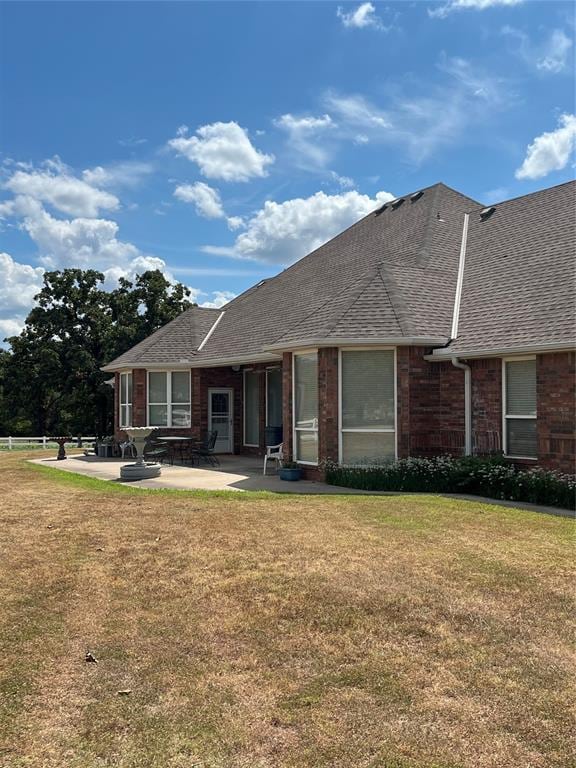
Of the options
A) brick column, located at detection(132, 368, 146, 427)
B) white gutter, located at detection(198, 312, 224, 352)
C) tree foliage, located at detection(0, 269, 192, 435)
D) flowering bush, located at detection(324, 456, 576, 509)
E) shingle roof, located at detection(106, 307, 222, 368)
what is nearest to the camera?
flowering bush, located at detection(324, 456, 576, 509)

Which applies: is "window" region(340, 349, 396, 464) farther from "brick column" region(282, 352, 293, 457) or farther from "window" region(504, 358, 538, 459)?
"window" region(504, 358, 538, 459)

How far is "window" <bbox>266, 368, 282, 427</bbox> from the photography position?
19266 millimetres

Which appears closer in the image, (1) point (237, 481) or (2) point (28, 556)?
(2) point (28, 556)

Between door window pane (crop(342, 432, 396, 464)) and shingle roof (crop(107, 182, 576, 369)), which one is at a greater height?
shingle roof (crop(107, 182, 576, 369))

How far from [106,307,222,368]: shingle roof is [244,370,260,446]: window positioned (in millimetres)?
2073

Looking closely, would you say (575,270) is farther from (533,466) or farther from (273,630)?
(273,630)

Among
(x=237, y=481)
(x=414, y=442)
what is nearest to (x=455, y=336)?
(x=414, y=442)

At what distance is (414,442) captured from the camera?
13266 mm

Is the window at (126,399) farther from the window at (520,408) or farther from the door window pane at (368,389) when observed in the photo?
the window at (520,408)

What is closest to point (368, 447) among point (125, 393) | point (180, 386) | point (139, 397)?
point (180, 386)

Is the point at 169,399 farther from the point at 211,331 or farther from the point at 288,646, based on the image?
the point at 288,646

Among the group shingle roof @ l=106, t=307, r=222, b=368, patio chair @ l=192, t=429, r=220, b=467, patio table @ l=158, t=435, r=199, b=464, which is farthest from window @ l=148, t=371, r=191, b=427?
patio chair @ l=192, t=429, r=220, b=467

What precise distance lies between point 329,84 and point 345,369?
6529 mm

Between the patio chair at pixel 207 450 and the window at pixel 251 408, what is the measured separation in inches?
48.9
